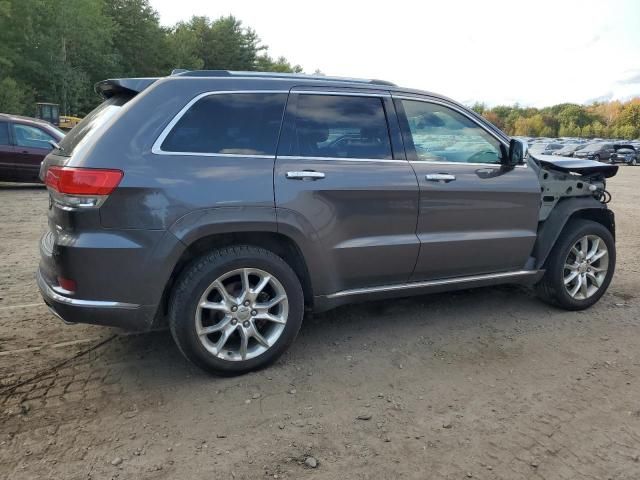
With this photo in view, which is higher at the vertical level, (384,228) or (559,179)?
(559,179)

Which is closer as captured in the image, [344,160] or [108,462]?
[108,462]

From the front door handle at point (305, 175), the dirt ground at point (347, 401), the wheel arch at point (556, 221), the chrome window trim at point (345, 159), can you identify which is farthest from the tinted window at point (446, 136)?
the dirt ground at point (347, 401)

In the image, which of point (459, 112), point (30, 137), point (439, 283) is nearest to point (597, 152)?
point (30, 137)

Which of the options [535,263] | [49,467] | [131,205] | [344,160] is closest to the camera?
[49,467]

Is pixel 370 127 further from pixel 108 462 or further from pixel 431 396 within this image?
pixel 108 462

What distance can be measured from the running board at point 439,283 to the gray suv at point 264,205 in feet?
0.04

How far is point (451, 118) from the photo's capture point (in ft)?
13.3

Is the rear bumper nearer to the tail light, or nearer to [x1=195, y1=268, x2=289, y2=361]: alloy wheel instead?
[x1=195, y1=268, x2=289, y2=361]: alloy wheel

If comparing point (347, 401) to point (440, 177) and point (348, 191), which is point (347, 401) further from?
point (440, 177)

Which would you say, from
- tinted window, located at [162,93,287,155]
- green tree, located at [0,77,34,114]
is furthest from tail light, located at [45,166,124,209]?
green tree, located at [0,77,34,114]

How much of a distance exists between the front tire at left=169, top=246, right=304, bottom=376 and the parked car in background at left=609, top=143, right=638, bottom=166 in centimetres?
3999

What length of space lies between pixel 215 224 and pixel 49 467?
149 centimetres

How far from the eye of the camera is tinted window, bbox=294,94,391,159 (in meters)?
3.46

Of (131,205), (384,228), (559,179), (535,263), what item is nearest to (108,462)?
(131,205)
